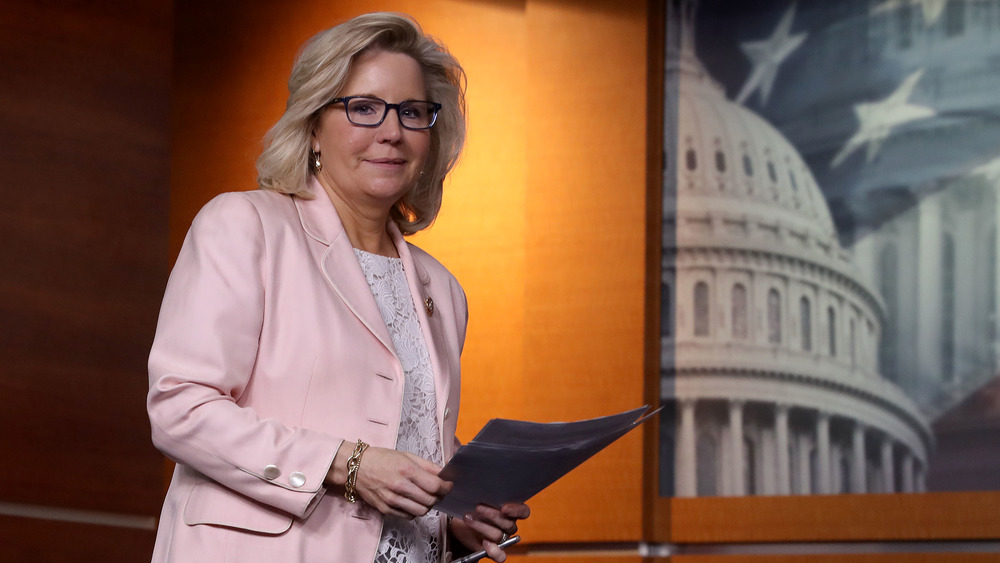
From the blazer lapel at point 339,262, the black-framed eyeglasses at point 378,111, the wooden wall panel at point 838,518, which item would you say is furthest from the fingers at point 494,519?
the wooden wall panel at point 838,518

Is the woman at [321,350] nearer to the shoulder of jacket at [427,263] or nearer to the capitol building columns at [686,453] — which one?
the shoulder of jacket at [427,263]

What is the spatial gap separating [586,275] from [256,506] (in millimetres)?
1910

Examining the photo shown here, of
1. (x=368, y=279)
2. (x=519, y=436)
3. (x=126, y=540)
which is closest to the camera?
(x=519, y=436)

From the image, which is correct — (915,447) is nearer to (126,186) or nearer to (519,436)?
(519,436)

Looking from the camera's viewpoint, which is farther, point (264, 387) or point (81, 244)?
point (81, 244)

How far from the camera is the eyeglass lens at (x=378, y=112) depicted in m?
1.91

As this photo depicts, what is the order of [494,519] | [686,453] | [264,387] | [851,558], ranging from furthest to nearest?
[686,453], [851,558], [494,519], [264,387]

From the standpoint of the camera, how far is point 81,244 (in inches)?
118

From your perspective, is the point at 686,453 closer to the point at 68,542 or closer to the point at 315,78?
the point at 68,542

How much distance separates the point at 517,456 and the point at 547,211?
1882mm

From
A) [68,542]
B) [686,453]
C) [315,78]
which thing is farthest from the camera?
[686,453]

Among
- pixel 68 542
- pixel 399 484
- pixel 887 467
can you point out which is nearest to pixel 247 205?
pixel 399 484

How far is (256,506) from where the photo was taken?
5.24ft

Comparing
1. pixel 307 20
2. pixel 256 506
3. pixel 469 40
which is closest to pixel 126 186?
pixel 307 20
